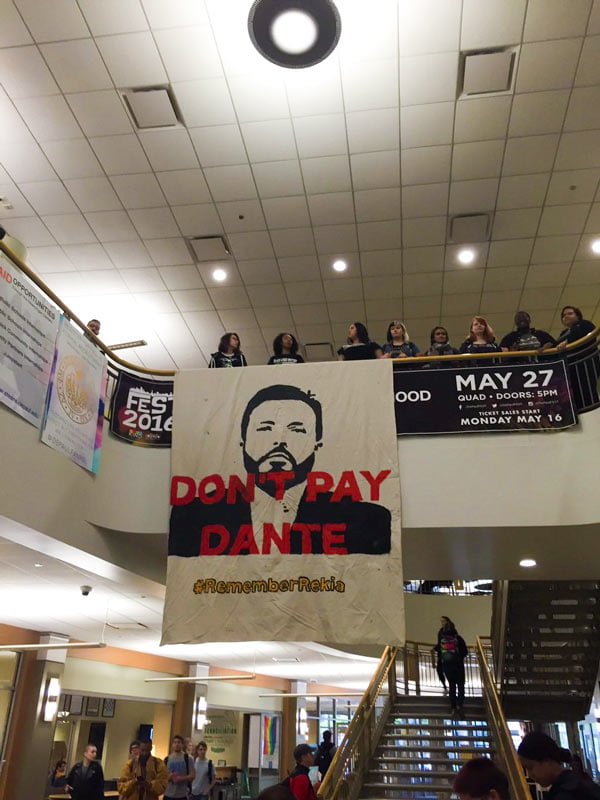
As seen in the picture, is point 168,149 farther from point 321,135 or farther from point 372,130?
point 372,130

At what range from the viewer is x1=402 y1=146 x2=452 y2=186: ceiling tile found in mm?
8117

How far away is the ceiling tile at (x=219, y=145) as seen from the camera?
7.86 meters

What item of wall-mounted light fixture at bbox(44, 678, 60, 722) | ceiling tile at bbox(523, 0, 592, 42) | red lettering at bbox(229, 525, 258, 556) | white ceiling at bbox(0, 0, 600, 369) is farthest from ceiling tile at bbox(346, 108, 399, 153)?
wall-mounted light fixture at bbox(44, 678, 60, 722)

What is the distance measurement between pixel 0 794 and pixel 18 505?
28.4 ft

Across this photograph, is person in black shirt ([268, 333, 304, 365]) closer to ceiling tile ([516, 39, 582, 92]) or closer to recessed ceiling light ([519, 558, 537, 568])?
recessed ceiling light ([519, 558, 537, 568])

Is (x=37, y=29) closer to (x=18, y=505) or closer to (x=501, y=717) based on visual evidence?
(x=18, y=505)

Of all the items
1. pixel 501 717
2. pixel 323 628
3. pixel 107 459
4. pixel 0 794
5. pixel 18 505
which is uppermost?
pixel 107 459

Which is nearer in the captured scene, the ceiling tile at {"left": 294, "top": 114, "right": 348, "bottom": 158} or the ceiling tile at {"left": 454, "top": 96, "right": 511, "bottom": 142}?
the ceiling tile at {"left": 454, "top": 96, "right": 511, "bottom": 142}

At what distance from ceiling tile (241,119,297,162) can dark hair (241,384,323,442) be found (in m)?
3.07

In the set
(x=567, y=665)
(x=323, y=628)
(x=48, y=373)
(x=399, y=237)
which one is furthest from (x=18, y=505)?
(x=567, y=665)

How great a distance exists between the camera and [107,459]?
7.03 m

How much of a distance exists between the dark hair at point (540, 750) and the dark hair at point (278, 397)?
158 inches

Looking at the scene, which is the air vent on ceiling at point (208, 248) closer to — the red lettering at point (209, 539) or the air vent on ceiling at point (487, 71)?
the air vent on ceiling at point (487, 71)

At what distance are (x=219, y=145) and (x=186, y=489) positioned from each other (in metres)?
4.22
